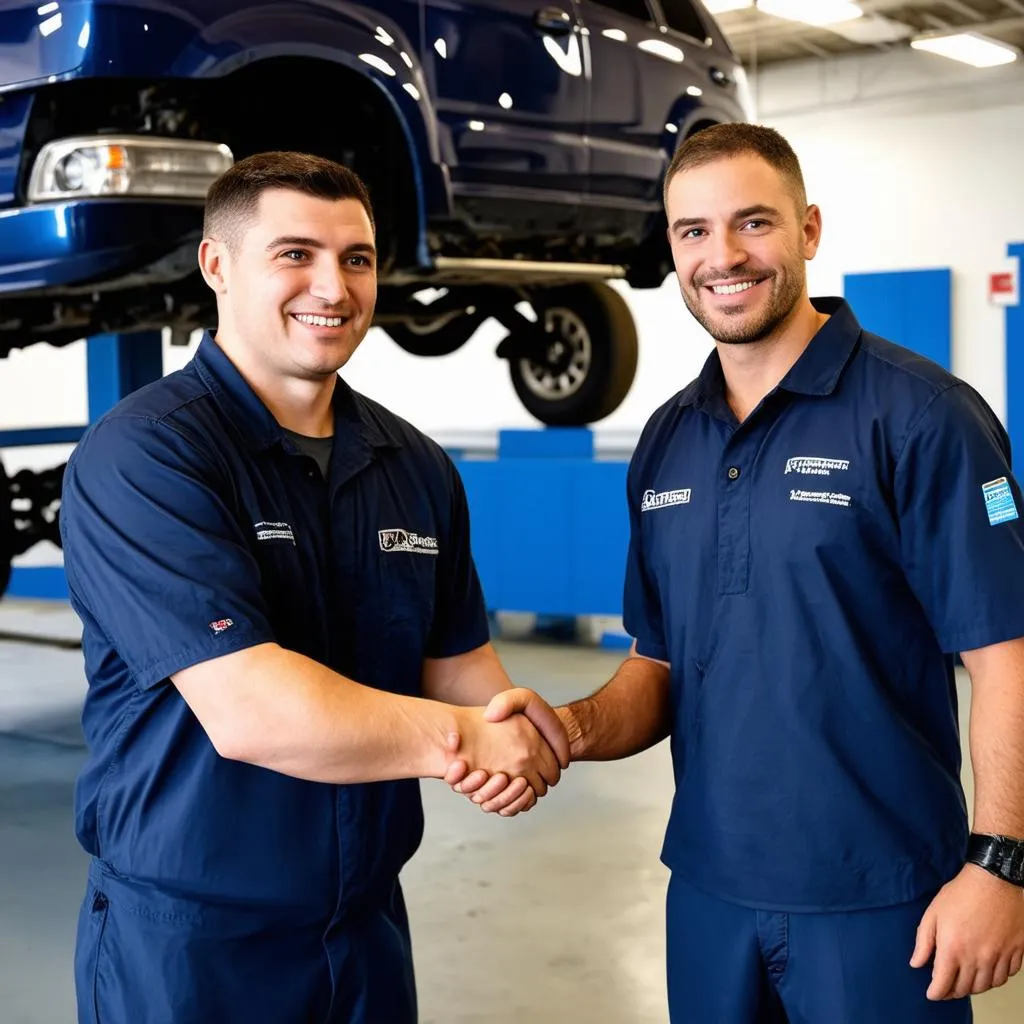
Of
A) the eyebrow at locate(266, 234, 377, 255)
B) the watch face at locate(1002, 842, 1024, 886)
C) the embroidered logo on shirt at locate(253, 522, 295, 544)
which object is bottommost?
the watch face at locate(1002, 842, 1024, 886)

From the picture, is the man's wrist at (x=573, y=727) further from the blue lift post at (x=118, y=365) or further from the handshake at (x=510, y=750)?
the blue lift post at (x=118, y=365)

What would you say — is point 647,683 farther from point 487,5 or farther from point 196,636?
point 487,5

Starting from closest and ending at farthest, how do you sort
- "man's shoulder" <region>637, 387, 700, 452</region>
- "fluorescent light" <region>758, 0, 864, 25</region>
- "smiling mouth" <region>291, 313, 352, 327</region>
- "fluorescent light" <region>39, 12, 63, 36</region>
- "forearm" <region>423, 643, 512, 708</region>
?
"smiling mouth" <region>291, 313, 352, 327</region> < "man's shoulder" <region>637, 387, 700, 452</region> < "forearm" <region>423, 643, 512, 708</region> < "fluorescent light" <region>39, 12, 63, 36</region> < "fluorescent light" <region>758, 0, 864, 25</region>

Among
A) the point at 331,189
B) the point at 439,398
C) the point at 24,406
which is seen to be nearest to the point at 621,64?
the point at 331,189

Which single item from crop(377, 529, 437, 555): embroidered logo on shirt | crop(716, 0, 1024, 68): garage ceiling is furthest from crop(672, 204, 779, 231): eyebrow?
crop(716, 0, 1024, 68): garage ceiling

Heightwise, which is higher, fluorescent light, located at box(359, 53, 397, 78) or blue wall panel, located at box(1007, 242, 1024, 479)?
fluorescent light, located at box(359, 53, 397, 78)

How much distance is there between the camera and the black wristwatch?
1.66 meters

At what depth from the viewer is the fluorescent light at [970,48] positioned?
12.6 meters

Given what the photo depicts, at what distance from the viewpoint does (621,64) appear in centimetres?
442

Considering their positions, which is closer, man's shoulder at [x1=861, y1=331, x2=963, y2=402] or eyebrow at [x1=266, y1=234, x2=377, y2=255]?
man's shoulder at [x1=861, y1=331, x2=963, y2=402]

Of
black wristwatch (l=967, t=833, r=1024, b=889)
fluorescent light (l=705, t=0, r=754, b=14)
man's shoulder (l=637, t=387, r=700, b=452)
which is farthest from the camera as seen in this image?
fluorescent light (l=705, t=0, r=754, b=14)

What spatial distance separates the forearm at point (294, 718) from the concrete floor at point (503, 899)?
4.53 ft

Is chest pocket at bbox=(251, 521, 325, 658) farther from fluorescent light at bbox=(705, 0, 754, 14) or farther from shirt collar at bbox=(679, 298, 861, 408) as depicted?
fluorescent light at bbox=(705, 0, 754, 14)

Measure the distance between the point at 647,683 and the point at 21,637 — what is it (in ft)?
14.8
